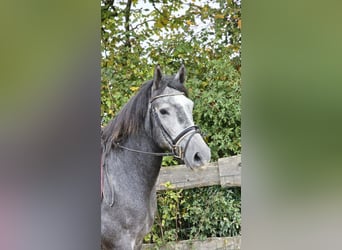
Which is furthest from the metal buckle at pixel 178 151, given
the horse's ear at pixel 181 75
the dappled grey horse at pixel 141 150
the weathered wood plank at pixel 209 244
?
the weathered wood plank at pixel 209 244

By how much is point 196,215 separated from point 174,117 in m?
0.40

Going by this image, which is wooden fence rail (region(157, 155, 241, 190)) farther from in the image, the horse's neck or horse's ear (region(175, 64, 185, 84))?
horse's ear (region(175, 64, 185, 84))

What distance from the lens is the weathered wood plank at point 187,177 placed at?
144 cm

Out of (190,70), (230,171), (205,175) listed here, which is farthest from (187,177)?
(190,70)

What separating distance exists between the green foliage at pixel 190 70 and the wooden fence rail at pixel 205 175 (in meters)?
0.02

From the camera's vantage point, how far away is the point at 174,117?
139cm

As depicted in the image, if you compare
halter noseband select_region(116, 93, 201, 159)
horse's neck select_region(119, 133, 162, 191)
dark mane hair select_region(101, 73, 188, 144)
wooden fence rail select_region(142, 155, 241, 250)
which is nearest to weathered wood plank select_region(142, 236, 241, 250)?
wooden fence rail select_region(142, 155, 241, 250)

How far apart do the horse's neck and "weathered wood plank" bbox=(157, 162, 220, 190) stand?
3 centimetres

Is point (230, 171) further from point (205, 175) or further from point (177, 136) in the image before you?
point (177, 136)
